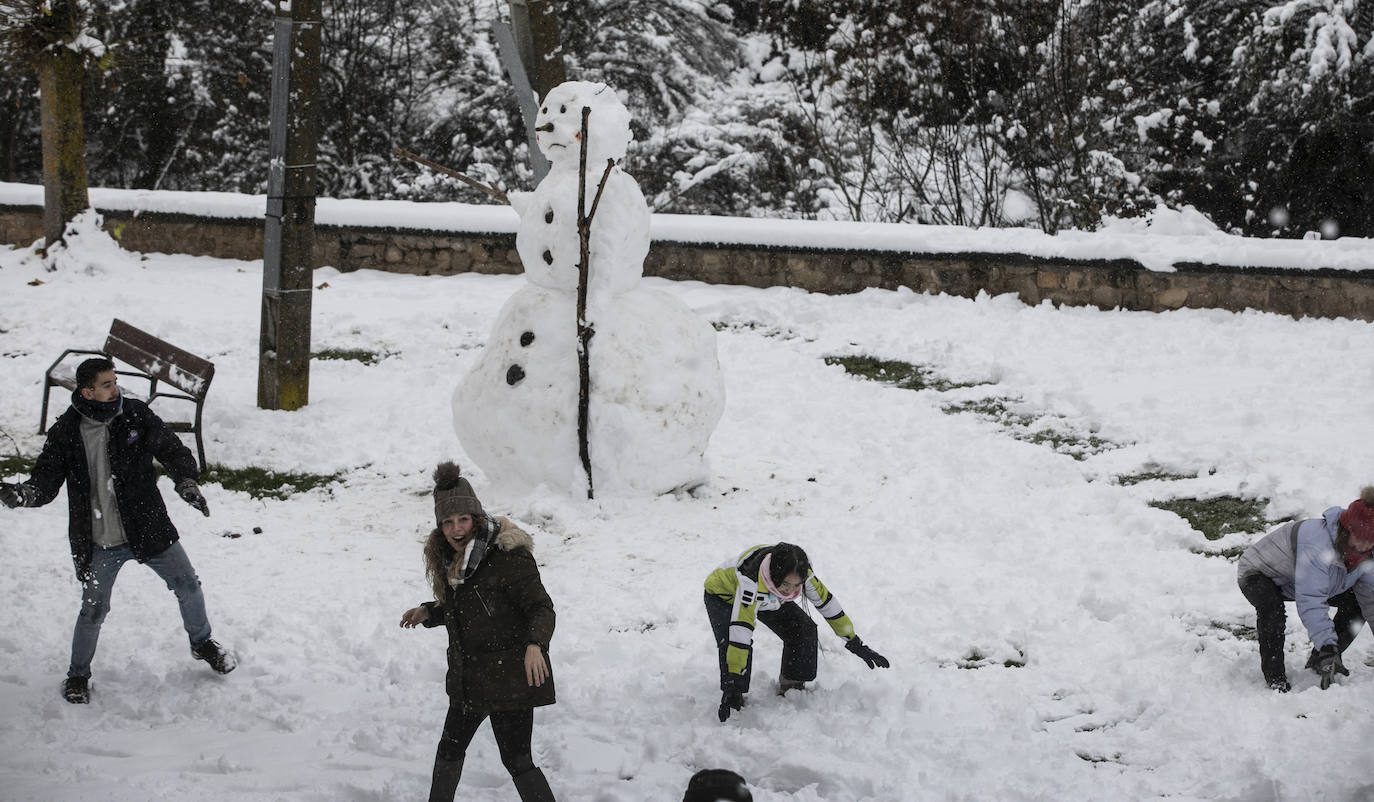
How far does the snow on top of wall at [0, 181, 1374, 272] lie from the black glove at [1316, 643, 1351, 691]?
676 cm

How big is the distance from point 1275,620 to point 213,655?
4213 millimetres

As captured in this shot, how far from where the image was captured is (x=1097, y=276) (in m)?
11.5

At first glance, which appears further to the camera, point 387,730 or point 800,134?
point 800,134

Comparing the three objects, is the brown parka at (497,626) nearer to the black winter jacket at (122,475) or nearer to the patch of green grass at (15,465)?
the black winter jacket at (122,475)

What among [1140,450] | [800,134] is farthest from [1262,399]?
[800,134]

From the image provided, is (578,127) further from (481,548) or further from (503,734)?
(503,734)

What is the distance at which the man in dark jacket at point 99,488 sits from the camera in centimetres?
487

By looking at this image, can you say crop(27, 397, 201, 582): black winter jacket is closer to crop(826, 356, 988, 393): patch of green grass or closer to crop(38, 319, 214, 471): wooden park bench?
crop(38, 319, 214, 471): wooden park bench

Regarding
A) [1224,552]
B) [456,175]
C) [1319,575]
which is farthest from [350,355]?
[1319,575]

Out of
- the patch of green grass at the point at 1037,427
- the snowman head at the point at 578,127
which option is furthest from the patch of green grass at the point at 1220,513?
the snowman head at the point at 578,127

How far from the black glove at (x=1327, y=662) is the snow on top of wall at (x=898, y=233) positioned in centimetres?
676

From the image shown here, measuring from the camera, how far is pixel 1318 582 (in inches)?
190

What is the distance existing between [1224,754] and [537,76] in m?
7.87

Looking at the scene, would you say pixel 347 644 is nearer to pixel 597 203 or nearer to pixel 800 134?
pixel 597 203
